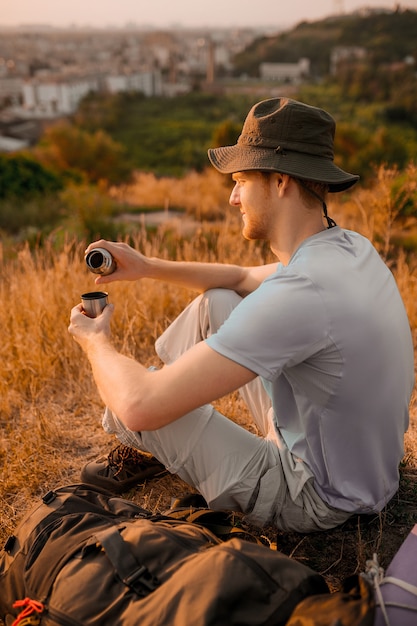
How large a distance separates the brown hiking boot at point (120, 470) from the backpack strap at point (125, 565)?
2.50 feet

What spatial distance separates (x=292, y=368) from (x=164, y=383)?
36 cm

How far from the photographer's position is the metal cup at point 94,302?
6.14 ft

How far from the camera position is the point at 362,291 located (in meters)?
1.55

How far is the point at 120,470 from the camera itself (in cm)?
223

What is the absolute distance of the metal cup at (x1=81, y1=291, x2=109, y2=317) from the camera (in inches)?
73.7

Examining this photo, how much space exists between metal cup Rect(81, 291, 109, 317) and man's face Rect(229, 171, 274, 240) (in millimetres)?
506

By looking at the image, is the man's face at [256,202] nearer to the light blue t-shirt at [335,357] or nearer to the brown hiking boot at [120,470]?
the light blue t-shirt at [335,357]

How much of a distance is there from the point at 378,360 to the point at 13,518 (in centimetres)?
142

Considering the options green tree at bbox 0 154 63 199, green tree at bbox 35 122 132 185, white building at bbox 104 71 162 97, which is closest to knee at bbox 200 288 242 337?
green tree at bbox 0 154 63 199

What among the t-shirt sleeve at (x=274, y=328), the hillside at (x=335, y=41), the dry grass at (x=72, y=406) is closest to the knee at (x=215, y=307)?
the dry grass at (x=72, y=406)

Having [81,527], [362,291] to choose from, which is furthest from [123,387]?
[362,291]

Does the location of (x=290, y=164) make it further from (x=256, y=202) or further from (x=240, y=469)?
(x=240, y=469)

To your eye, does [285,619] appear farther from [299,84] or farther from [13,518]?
[299,84]

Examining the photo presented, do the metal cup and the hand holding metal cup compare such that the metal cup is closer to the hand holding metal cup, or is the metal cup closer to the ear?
the hand holding metal cup
